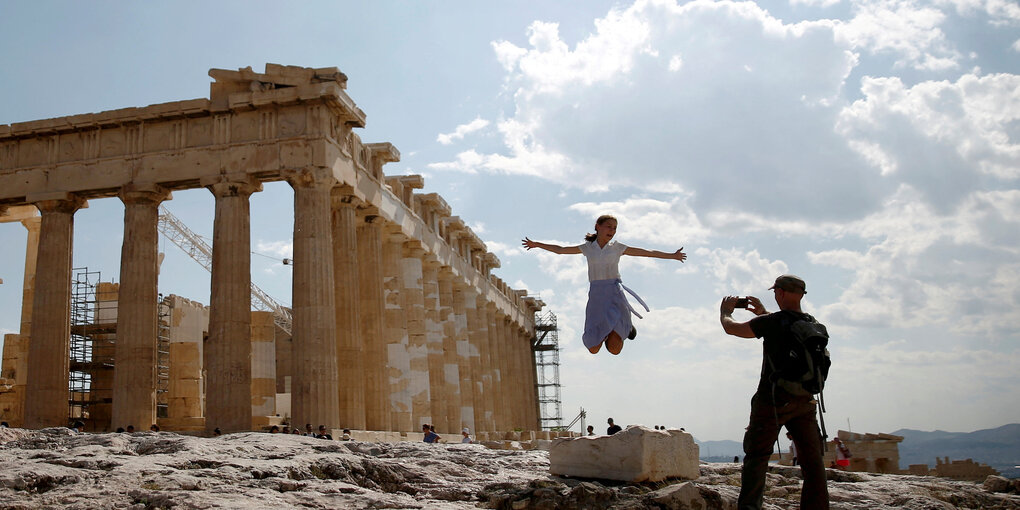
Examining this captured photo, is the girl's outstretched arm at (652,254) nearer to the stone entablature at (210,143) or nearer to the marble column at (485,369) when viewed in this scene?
the stone entablature at (210,143)

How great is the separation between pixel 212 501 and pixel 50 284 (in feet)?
77.7

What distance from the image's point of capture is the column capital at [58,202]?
90.6 feet

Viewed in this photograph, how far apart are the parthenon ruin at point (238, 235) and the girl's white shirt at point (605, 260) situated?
52.2ft

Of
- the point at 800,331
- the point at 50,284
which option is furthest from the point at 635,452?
the point at 50,284

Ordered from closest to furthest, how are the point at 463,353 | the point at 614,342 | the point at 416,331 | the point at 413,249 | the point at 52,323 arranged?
1. the point at 614,342
2. the point at 52,323
3. the point at 416,331
4. the point at 413,249
5. the point at 463,353

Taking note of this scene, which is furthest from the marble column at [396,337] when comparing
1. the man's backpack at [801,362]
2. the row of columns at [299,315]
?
the man's backpack at [801,362]

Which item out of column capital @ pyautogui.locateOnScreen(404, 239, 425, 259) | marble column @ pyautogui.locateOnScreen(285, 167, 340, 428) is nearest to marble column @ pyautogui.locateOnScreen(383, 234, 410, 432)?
column capital @ pyautogui.locateOnScreen(404, 239, 425, 259)

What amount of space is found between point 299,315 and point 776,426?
63.3 feet

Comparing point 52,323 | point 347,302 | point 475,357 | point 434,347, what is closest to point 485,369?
point 475,357

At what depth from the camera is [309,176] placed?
82.2 feet

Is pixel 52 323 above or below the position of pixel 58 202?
below

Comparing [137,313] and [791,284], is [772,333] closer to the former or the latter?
[791,284]

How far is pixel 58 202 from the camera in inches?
1092

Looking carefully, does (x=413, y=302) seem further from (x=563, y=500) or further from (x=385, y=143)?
(x=563, y=500)
